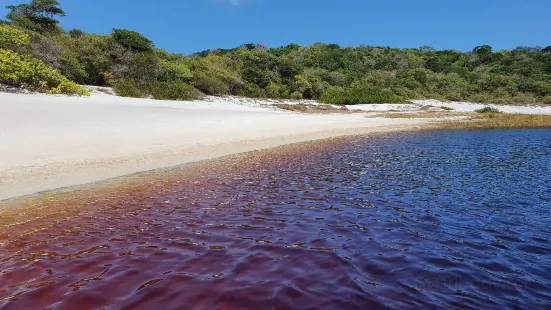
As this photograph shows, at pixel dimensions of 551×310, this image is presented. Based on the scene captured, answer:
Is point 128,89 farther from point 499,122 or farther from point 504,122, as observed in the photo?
point 504,122

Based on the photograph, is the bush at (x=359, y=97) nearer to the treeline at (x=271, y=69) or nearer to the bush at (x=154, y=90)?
the treeline at (x=271, y=69)

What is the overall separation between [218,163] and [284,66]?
50.3 metres

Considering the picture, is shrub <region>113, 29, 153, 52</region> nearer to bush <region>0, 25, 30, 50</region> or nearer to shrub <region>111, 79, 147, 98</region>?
shrub <region>111, 79, 147, 98</region>

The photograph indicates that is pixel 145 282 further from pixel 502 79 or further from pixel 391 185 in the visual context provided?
pixel 502 79

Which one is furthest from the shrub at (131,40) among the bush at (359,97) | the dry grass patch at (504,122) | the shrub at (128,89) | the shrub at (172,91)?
the dry grass patch at (504,122)

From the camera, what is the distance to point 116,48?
131 ft

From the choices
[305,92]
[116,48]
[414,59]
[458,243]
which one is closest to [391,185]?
[458,243]

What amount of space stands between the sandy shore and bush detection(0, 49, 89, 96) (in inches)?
81.7

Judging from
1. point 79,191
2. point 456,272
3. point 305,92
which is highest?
point 305,92

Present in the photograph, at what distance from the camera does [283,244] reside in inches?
223

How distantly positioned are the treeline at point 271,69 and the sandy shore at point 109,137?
753 cm

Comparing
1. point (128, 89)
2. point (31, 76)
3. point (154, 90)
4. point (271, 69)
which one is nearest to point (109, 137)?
point (31, 76)

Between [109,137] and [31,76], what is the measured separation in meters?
13.0

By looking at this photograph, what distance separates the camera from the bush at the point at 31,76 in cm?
2200
